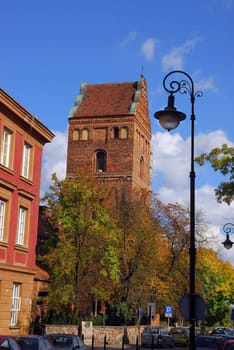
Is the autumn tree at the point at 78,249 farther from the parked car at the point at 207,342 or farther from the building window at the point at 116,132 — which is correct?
the building window at the point at 116,132

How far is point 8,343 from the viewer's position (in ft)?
47.0

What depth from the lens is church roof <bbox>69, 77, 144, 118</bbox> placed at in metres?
75.8

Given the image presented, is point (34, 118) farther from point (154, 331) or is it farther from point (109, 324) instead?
point (109, 324)

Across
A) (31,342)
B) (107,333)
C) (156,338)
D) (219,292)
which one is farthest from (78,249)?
(219,292)

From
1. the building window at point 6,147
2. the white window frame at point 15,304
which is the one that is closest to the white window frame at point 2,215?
the building window at point 6,147

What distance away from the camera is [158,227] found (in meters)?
52.8

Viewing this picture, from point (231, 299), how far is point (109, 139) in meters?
28.6

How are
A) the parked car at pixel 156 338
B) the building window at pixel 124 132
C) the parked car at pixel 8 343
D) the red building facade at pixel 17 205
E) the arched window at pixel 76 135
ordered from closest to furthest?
the parked car at pixel 8 343 → the red building facade at pixel 17 205 → the parked car at pixel 156 338 → the building window at pixel 124 132 → the arched window at pixel 76 135

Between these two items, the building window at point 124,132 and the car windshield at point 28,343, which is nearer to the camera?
the car windshield at point 28,343

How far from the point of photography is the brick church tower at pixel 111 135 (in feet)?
238

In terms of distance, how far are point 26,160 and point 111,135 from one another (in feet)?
143

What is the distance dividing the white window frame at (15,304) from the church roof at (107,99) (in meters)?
47.1

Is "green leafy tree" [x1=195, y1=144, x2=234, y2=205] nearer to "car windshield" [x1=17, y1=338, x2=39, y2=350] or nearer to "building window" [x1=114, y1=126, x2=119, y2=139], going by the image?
"car windshield" [x1=17, y1=338, x2=39, y2=350]

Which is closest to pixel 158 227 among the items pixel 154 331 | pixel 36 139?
pixel 154 331
